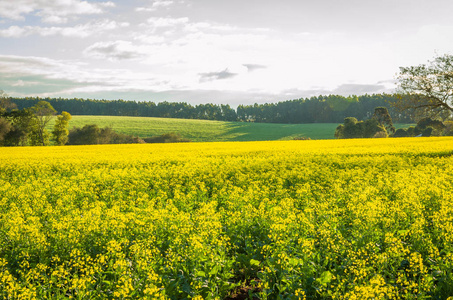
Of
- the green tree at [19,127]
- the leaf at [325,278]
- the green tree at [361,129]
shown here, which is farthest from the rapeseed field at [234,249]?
the green tree at [361,129]

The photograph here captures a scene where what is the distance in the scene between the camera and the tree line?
132 meters

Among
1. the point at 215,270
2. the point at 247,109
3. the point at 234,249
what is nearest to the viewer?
the point at 215,270

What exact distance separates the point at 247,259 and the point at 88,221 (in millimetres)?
4048

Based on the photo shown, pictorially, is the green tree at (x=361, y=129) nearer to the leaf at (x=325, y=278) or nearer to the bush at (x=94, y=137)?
the bush at (x=94, y=137)

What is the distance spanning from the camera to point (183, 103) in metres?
159

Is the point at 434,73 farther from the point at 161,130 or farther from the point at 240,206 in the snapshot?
the point at 161,130

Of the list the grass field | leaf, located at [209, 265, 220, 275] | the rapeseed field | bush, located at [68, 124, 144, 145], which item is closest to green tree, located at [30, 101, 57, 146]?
bush, located at [68, 124, 144, 145]

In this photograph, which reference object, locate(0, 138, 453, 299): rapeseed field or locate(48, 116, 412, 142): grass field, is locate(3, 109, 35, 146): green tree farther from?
locate(0, 138, 453, 299): rapeseed field

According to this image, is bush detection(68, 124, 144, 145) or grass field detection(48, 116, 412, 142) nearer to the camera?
bush detection(68, 124, 144, 145)

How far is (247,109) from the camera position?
153125mm

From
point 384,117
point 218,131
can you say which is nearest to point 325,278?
point 384,117

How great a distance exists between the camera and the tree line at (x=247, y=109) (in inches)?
5192

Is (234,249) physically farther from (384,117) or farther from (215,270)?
(384,117)

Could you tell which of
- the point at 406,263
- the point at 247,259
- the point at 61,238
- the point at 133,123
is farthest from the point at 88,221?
the point at 133,123
